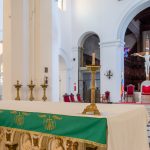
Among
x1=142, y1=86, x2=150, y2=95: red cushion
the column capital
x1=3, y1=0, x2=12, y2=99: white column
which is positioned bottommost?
x1=142, y1=86, x2=150, y2=95: red cushion

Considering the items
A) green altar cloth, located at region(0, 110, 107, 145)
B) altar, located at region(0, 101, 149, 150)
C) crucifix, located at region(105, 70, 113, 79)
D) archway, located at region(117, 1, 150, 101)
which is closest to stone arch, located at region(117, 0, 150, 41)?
crucifix, located at region(105, 70, 113, 79)

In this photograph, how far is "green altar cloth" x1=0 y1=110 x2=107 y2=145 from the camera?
254 cm

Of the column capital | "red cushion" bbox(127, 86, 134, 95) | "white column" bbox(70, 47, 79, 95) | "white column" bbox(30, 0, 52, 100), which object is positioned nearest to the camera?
"white column" bbox(30, 0, 52, 100)

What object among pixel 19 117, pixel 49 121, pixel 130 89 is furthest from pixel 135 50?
pixel 49 121

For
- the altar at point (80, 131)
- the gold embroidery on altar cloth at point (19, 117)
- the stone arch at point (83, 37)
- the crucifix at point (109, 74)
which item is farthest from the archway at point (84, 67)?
the gold embroidery on altar cloth at point (19, 117)

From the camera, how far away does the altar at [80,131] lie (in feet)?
8.32

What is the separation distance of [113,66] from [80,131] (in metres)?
12.7

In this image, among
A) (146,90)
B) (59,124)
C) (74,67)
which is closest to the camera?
(59,124)

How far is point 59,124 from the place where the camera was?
116 inches

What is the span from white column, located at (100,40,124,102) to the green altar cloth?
11.8 m

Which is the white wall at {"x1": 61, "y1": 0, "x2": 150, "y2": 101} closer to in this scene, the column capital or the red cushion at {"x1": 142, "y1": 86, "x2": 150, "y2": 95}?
the column capital

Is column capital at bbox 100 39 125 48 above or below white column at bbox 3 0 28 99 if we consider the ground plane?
above

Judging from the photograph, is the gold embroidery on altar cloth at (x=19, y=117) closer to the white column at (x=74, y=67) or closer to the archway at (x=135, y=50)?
the white column at (x=74, y=67)

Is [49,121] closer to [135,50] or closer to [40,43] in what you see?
[40,43]
